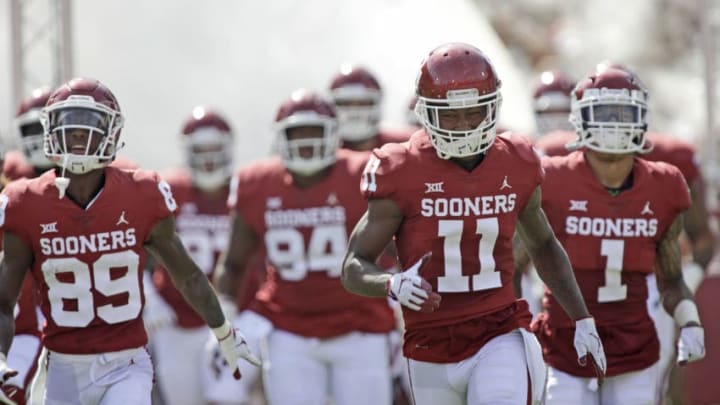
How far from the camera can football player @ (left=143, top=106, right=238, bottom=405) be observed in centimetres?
866

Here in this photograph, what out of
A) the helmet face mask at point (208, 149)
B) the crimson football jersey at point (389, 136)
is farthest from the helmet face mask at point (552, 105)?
the helmet face mask at point (208, 149)

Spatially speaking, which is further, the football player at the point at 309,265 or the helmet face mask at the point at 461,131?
the football player at the point at 309,265

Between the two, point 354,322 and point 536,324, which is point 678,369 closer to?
point 536,324

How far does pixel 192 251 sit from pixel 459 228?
13.4 ft

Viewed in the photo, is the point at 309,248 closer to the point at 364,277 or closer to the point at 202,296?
the point at 202,296

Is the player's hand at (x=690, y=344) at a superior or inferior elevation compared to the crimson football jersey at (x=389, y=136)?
inferior

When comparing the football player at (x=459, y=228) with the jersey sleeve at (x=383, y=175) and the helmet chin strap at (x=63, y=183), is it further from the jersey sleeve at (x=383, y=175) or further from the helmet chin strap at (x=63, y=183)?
Result: the helmet chin strap at (x=63, y=183)

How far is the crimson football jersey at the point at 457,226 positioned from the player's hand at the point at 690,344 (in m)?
0.87

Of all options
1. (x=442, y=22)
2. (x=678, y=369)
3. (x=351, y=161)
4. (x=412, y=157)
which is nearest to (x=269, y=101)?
(x=442, y=22)

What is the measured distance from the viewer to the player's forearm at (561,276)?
511 cm

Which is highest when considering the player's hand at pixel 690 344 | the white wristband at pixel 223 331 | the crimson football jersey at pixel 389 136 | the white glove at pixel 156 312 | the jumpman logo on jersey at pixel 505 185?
the jumpman logo on jersey at pixel 505 185

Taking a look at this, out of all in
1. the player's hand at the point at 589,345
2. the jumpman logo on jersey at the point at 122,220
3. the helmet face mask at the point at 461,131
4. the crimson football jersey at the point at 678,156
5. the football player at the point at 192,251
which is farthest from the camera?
the football player at the point at 192,251

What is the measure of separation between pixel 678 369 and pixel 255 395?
4.39 m

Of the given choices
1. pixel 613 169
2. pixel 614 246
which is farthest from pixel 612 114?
pixel 614 246
